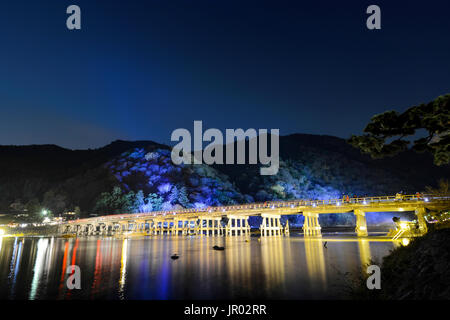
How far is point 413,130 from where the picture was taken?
10703 millimetres

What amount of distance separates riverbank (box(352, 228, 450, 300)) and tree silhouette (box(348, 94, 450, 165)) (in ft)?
11.8

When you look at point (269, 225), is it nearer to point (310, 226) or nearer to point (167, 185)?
point (310, 226)

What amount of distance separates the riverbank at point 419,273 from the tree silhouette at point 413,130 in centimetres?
359

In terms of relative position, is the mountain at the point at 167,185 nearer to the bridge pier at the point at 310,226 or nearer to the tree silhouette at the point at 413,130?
the bridge pier at the point at 310,226

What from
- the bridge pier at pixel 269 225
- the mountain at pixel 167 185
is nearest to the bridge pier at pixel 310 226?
the bridge pier at pixel 269 225

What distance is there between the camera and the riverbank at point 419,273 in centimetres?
719

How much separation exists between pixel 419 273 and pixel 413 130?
5808mm

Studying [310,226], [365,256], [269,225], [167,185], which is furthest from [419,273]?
[167,185]

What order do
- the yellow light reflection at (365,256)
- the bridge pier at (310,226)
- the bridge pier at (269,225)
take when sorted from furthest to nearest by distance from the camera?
the bridge pier at (269,225) < the bridge pier at (310,226) < the yellow light reflection at (365,256)

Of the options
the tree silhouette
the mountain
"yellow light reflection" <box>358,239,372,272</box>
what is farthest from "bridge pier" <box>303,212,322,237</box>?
the mountain

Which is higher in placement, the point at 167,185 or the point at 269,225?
the point at 167,185

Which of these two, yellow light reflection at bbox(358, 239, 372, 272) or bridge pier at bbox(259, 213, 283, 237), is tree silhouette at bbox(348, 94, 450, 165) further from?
bridge pier at bbox(259, 213, 283, 237)

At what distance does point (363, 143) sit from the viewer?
11422mm
